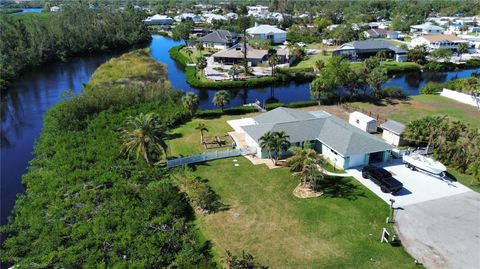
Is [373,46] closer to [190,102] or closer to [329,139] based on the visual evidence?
[190,102]

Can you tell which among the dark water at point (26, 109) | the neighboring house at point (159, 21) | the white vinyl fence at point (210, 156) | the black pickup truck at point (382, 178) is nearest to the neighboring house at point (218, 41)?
→ the dark water at point (26, 109)

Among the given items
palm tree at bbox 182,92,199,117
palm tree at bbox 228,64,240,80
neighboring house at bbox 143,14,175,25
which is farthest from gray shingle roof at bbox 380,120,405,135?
neighboring house at bbox 143,14,175,25

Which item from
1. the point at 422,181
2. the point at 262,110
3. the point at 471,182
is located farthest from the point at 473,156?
the point at 262,110

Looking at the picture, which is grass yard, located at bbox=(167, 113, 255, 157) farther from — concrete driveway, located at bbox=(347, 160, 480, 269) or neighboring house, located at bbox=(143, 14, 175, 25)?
neighboring house, located at bbox=(143, 14, 175, 25)

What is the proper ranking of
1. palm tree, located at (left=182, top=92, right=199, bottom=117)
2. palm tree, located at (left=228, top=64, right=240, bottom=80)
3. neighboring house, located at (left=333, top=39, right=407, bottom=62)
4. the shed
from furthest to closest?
neighboring house, located at (left=333, top=39, right=407, bottom=62), palm tree, located at (left=228, top=64, right=240, bottom=80), palm tree, located at (left=182, top=92, right=199, bottom=117), the shed

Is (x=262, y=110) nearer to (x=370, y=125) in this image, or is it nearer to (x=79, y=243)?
(x=370, y=125)

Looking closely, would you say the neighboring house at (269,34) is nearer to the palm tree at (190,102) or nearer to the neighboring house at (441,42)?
the neighboring house at (441,42)
